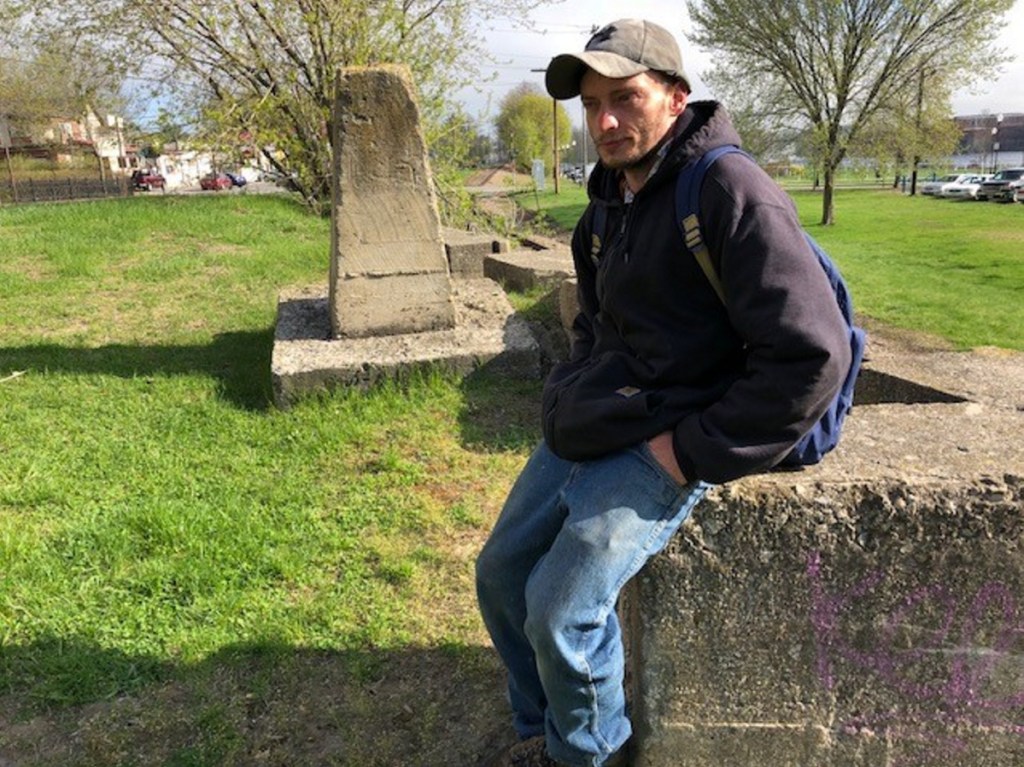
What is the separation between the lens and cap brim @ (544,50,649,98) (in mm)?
1817

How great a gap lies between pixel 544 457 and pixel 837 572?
0.76 metres

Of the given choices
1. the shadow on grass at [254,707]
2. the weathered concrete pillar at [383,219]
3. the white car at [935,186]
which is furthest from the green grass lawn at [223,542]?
the white car at [935,186]

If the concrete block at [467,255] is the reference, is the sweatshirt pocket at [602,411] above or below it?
above

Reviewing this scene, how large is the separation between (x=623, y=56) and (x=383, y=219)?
4.65 m

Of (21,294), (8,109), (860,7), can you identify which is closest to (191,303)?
(21,294)

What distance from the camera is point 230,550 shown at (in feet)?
12.2

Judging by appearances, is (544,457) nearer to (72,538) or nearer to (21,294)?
(72,538)

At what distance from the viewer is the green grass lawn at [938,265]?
1002cm

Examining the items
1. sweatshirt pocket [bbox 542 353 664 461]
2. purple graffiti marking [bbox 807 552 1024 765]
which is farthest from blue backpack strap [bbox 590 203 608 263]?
purple graffiti marking [bbox 807 552 1024 765]

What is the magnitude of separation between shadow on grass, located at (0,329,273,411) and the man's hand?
4.51m

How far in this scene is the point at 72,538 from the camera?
3863 millimetres

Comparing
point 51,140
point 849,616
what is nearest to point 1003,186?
point 849,616

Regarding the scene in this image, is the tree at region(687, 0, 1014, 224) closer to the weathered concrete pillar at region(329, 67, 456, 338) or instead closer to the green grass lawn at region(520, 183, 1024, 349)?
the green grass lawn at region(520, 183, 1024, 349)

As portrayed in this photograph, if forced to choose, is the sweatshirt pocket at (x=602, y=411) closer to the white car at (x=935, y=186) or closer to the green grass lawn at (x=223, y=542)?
the green grass lawn at (x=223, y=542)
